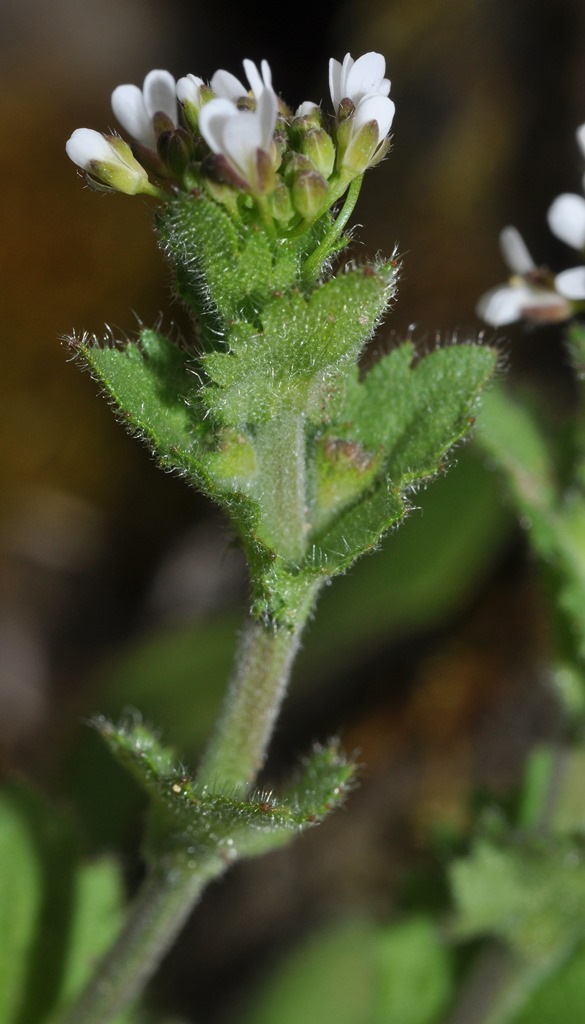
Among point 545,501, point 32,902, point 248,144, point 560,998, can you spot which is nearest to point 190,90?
point 248,144

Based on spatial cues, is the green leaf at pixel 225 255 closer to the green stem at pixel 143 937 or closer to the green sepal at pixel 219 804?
the green sepal at pixel 219 804

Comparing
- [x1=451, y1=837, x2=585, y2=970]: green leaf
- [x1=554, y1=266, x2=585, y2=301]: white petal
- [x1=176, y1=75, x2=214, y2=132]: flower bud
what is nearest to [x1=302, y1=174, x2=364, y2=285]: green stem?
[x1=176, y1=75, x2=214, y2=132]: flower bud

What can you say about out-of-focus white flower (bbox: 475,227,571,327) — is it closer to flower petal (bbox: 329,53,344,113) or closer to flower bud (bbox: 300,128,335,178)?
flower petal (bbox: 329,53,344,113)

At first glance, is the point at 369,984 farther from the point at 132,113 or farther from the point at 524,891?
the point at 132,113

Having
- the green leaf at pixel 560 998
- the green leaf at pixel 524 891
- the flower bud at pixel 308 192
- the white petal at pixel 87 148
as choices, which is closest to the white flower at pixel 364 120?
the flower bud at pixel 308 192

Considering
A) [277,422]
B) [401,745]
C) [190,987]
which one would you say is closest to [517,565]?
[401,745]

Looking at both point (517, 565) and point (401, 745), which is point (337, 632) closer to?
point (401, 745)

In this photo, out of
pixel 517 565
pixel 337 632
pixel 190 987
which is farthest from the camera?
pixel 517 565
